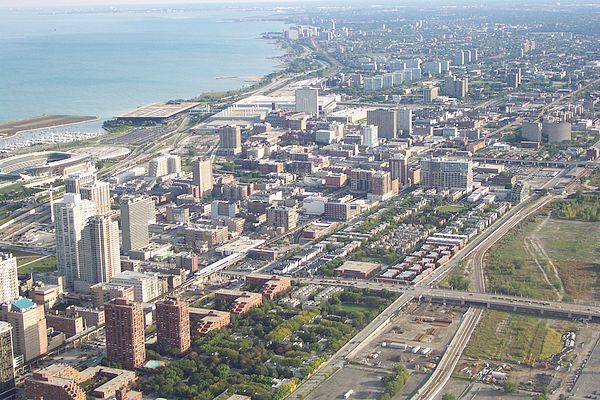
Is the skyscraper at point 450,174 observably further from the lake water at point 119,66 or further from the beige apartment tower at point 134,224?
the lake water at point 119,66

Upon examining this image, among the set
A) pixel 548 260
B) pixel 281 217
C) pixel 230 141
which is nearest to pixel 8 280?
pixel 281 217

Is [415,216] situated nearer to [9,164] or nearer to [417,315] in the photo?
[417,315]

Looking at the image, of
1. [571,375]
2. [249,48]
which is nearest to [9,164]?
[571,375]

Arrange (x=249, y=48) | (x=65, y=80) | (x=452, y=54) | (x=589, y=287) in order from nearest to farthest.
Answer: (x=589, y=287) → (x=65, y=80) → (x=452, y=54) → (x=249, y=48)

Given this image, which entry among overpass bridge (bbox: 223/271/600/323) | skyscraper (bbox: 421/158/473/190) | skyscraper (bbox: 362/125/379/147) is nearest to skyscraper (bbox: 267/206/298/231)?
overpass bridge (bbox: 223/271/600/323)

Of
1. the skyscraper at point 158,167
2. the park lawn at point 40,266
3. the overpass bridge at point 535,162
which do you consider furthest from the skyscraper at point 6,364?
the overpass bridge at point 535,162

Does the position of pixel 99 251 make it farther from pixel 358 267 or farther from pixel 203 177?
pixel 203 177
